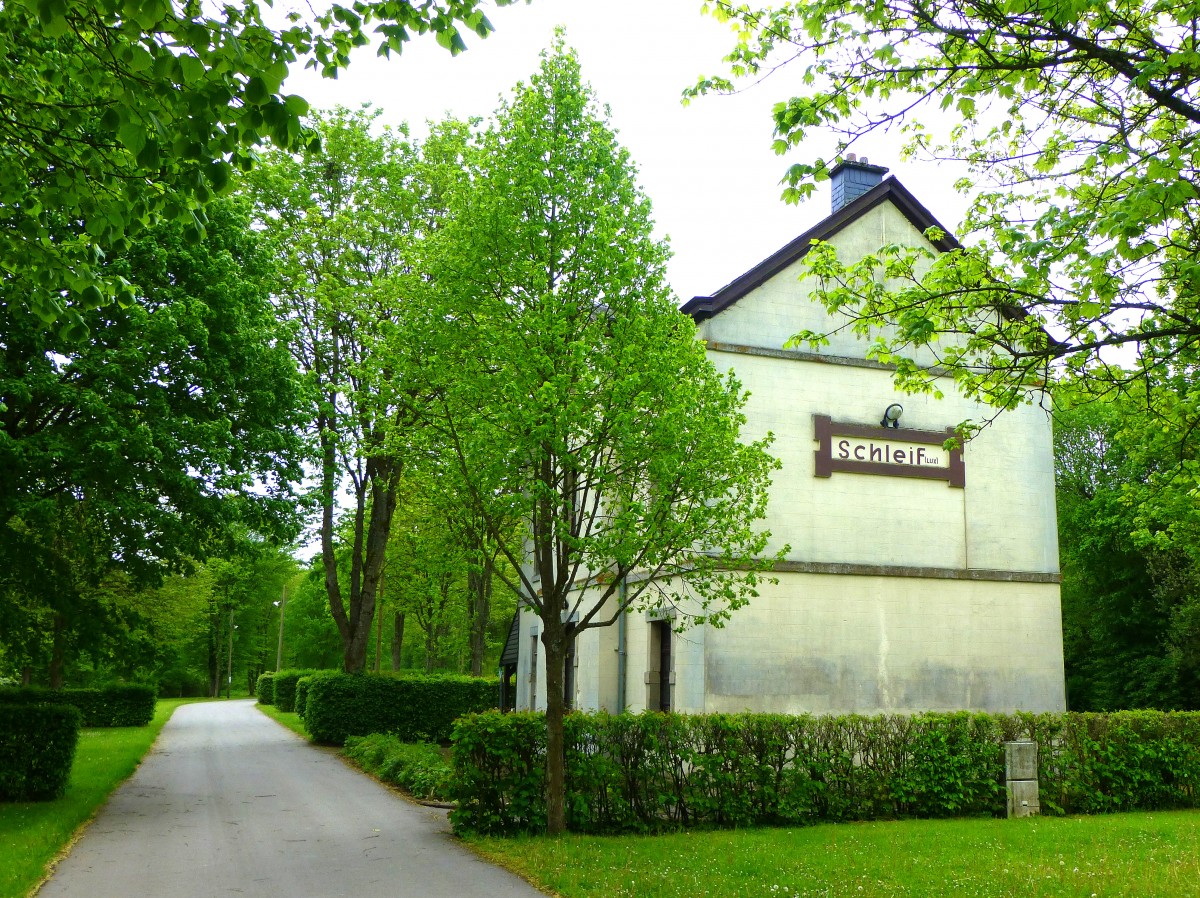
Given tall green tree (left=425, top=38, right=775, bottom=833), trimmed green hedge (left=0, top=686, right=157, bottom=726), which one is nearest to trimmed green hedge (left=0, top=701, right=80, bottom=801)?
tall green tree (left=425, top=38, right=775, bottom=833)

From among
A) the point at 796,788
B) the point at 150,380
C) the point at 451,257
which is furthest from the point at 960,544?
the point at 150,380

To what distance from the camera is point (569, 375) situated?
1169cm

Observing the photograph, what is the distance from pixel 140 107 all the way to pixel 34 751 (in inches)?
499

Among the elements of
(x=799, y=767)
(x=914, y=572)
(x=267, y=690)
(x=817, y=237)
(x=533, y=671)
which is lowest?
(x=267, y=690)

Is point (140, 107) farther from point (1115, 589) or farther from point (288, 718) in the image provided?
point (1115, 589)

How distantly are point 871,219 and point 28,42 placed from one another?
15.1 m

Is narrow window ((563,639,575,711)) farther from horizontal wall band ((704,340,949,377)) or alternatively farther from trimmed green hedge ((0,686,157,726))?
trimmed green hedge ((0,686,157,726))

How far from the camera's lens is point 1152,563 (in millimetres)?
33094

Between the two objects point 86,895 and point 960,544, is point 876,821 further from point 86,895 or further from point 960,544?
point 86,895

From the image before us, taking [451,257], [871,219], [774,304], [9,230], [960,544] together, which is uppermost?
[871,219]

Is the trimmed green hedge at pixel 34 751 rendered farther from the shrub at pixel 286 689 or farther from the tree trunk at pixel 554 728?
the shrub at pixel 286 689

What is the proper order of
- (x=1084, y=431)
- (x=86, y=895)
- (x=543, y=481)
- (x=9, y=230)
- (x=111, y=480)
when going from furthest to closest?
(x=1084, y=431), (x=111, y=480), (x=543, y=481), (x=86, y=895), (x=9, y=230)

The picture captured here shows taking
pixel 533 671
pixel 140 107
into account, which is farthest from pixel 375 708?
pixel 140 107

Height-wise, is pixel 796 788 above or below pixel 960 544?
below
